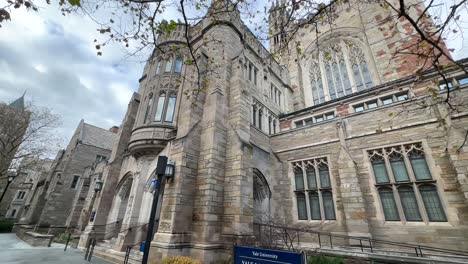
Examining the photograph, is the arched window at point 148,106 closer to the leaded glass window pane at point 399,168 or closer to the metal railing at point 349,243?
the metal railing at point 349,243

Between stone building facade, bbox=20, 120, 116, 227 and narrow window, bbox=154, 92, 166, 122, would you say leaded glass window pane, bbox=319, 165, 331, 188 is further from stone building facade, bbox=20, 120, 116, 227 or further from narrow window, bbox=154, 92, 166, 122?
stone building facade, bbox=20, 120, 116, 227

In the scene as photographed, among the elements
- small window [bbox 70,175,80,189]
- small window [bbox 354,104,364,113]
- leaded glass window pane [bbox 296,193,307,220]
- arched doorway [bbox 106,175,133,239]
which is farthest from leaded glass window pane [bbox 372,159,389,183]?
small window [bbox 70,175,80,189]

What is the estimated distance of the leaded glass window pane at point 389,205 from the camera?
8656 millimetres

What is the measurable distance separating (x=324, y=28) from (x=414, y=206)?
1819 centimetres

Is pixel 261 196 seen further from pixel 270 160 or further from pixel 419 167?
pixel 419 167

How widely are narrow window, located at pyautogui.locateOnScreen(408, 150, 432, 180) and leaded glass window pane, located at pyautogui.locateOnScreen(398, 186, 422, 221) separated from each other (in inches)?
26.4

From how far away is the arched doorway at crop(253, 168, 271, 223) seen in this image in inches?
419

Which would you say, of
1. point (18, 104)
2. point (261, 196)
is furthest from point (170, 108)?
point (18, 104)

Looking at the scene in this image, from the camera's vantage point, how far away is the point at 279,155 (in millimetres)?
12609

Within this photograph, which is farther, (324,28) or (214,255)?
(324,28)

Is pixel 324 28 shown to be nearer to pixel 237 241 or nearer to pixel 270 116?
pixel 270 116

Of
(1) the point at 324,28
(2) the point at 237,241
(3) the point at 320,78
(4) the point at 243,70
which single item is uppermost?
(1) the point at 324,28

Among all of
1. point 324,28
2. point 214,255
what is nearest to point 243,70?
point 214,255

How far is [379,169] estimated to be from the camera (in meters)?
9.50
